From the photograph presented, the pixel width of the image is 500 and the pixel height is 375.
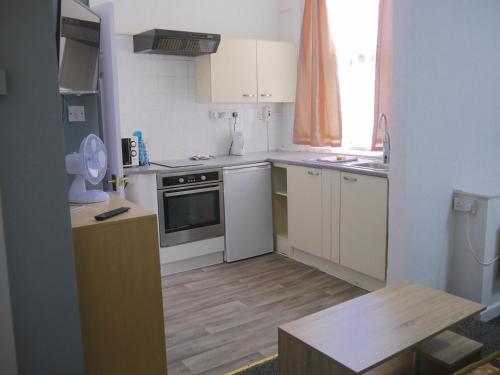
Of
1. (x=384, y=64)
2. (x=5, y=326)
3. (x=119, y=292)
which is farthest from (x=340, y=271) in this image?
(x=5, y=326)

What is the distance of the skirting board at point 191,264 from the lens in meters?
4.03

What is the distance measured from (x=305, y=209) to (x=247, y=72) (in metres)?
1.40

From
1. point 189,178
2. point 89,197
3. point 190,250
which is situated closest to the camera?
point 89,197

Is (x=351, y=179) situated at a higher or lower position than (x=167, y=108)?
lower

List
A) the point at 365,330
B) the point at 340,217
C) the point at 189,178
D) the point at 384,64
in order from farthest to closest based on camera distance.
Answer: the point at 189,178 < the point at 384,64 < the point at 340,217 < the point at 365,330

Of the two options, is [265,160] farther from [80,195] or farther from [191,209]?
[80,195]

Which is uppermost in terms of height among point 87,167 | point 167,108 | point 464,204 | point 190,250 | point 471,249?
point 167,108

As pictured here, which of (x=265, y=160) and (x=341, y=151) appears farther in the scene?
(x=341, y=151)

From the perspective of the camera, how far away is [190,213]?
13.4ft

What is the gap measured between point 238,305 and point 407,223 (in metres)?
1.29

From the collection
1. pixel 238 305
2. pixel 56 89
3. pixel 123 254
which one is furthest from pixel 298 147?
pixel 56 89

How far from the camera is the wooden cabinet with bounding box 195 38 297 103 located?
426cm

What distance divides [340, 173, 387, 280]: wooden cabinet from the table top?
67.2 inches

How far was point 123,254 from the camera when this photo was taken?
2.17m
